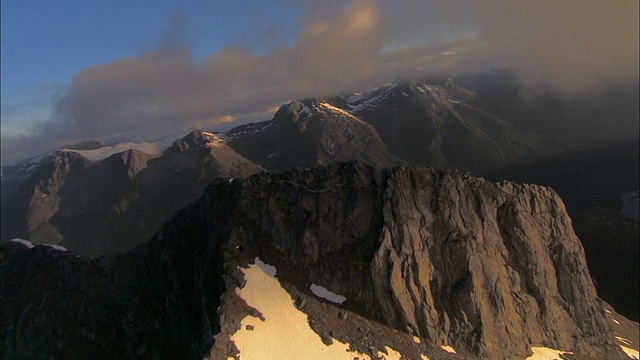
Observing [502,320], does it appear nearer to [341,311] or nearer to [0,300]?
[341,311]

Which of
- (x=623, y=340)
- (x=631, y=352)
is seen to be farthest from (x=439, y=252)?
(x=623, y=340)

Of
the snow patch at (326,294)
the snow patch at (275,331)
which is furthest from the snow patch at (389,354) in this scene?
the snow patch at (326,294)

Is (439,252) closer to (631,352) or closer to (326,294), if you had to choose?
(326,294)

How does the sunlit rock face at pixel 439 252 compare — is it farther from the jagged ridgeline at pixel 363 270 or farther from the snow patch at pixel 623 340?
the snow patch at pixel 623 340

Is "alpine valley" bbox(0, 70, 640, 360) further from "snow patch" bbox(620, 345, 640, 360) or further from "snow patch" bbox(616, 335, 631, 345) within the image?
"snow patch" bbox(616, 335, 631, 345)

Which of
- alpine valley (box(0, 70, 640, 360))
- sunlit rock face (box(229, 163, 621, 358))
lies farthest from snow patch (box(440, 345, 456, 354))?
sunlit rock face (box(229, 163, 621, 358))

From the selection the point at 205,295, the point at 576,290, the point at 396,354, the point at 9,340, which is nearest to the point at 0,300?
the point at 9,340
